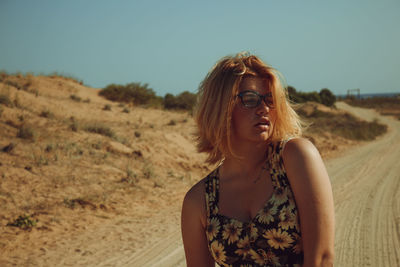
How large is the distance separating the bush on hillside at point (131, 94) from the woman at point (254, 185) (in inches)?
755

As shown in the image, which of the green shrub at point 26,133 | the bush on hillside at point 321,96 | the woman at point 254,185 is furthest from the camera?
the bush on hillside at point 321,96

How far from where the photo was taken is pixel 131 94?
21.9 m

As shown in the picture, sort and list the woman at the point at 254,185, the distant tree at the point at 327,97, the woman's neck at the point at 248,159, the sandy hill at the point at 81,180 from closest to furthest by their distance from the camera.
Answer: the woman at the point at 254,185 → the woman's neck at the point at 248,159 → the sandy hill at the point at 81,180 → the distant tree at the point at 327,97

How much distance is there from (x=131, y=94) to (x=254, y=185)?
67.3 ft

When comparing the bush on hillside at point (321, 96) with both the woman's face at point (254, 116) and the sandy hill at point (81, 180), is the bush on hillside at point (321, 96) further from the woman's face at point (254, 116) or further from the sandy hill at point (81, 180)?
the woman's face at point (254, 116)

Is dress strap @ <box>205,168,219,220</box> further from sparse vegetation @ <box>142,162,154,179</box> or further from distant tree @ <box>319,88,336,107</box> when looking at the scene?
distant tree @ <box>319,88,336,107</box>

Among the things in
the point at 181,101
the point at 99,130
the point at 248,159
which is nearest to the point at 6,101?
the point at 99,130

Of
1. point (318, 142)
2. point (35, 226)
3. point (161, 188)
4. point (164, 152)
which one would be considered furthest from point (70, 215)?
point (318, 142)

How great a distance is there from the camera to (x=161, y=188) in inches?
336

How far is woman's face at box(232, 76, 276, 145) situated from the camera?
199 centimetres

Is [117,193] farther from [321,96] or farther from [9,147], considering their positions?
[321,96]

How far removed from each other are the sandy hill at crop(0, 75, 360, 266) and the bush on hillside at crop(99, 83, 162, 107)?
644cm

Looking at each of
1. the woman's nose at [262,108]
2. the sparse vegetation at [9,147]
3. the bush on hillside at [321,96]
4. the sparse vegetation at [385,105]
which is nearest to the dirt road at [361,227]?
the woman's nose at [262,108]

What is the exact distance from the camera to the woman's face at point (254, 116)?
1990mm
